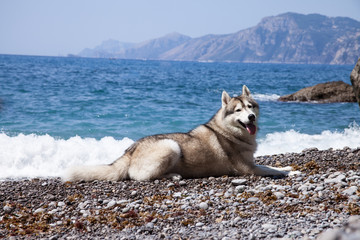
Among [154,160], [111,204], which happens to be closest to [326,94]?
[154,160]

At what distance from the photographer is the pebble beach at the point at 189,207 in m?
4.92

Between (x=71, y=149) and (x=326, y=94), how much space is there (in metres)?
19.8

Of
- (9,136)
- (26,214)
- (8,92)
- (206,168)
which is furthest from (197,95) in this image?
(26,214)

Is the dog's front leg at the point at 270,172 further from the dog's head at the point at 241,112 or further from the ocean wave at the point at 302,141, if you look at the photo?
the ocean wave at the point at 302,141

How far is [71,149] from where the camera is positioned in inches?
490

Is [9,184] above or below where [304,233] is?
below

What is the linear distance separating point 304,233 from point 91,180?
4558 millimetres

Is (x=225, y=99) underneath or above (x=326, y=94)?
above

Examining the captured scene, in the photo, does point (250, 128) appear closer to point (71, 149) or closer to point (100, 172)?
point (100, 172)

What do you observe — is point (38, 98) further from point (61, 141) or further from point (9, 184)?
point (9, 184)

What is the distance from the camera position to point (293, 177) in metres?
7.59

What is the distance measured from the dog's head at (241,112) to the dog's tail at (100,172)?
223 cm

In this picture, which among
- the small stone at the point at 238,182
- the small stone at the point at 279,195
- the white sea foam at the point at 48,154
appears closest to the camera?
the small stone at the point at 279,195

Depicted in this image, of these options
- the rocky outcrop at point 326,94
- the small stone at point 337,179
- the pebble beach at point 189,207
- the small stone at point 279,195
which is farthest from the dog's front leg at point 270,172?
the rocky outcrop at point 326,94
